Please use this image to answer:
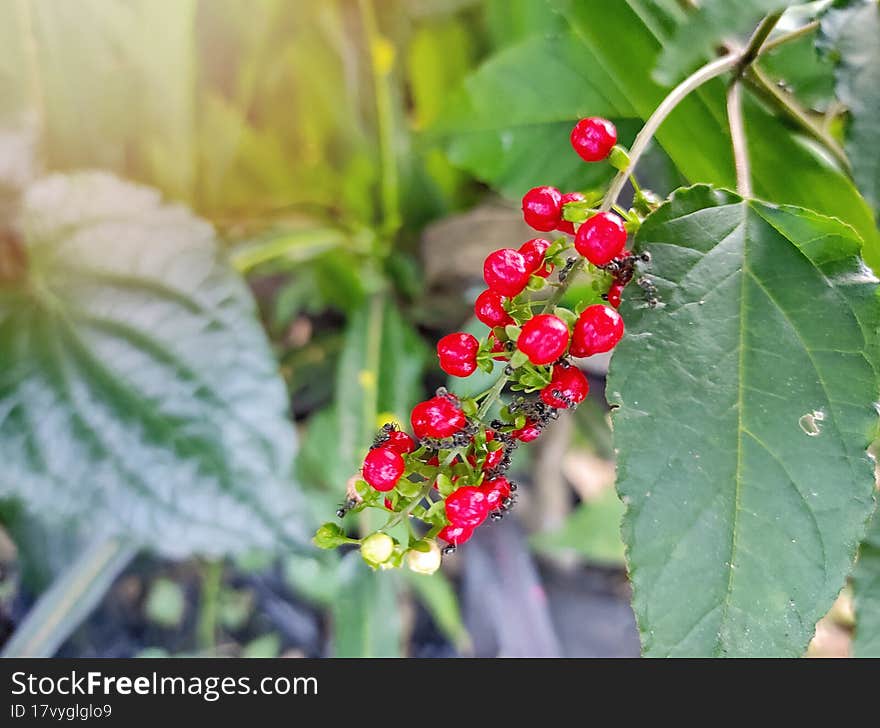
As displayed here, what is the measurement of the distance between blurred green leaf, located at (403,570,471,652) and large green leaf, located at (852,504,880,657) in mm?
431

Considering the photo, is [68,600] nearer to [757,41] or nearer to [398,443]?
[398,443]

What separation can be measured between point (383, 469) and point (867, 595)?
1.25 ft

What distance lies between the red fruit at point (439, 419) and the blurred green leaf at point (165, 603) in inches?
26.0

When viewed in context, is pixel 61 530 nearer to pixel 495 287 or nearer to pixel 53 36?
pixel 53 36

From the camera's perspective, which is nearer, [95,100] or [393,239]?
[95,100]

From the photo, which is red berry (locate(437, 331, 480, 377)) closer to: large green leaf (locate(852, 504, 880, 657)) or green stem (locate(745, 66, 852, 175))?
green stem (locate(745, 66, 852, 175))

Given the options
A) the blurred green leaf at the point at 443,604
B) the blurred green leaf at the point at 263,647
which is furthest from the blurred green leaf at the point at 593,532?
the blurred green leaf at the point at 263,647

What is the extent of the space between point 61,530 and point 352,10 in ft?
2.00

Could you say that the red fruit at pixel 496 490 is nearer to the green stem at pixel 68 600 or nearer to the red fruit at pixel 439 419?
the red fruit at pixel 439 419

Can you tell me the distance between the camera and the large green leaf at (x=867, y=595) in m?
0.45

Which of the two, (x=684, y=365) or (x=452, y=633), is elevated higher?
(x=684, y=365)
